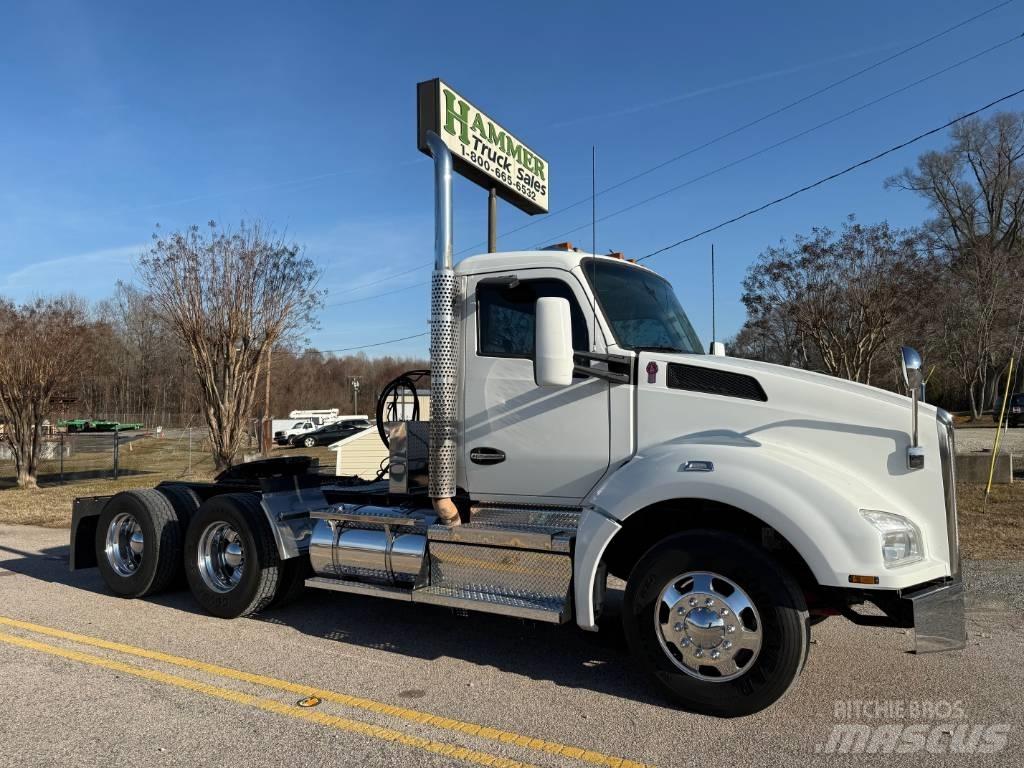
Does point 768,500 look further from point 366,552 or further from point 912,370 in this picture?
point 366,552

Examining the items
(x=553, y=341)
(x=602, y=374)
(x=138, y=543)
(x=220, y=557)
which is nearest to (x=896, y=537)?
(x=602, y=374)

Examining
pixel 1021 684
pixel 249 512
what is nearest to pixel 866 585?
pixel 1021 684

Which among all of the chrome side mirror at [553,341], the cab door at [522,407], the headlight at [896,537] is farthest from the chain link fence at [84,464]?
the headlight at [896,537]

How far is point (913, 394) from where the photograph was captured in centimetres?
380

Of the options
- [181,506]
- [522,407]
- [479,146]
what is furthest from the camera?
[479,146]

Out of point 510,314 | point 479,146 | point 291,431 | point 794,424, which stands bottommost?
point 794,424

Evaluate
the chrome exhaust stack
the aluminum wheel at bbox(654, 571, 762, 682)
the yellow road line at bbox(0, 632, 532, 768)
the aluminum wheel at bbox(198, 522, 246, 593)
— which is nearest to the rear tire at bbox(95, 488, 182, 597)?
the aluminum wheel at bbox(198, 522, 246, 593)

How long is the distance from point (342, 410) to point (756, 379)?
79.5m

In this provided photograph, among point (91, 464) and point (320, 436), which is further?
point (320, 436)

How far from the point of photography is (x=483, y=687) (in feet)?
15.0

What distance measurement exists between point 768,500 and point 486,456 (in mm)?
1927

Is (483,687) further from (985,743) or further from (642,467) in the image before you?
(985,743)

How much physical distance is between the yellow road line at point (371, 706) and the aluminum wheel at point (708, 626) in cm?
78

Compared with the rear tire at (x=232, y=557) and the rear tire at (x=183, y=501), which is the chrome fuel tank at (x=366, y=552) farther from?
the rear tire at (x=183, y=501)
